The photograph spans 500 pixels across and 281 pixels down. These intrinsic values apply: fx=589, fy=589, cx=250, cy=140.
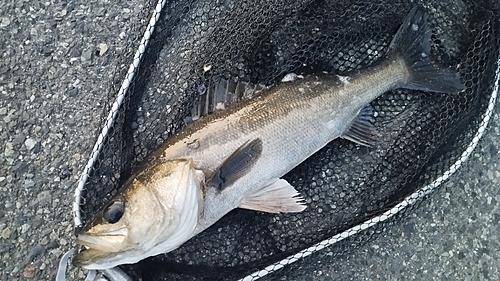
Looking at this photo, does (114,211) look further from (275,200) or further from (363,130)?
(363,130)

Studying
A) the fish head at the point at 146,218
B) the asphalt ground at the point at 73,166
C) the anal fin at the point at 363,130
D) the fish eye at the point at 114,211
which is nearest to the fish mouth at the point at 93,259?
the fish head at the point at 146,218

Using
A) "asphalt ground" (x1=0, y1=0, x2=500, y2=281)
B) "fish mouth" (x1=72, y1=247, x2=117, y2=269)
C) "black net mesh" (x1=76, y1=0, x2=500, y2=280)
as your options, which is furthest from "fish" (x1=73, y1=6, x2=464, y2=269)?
"asphalt ground" (x1=0, y1=0, x2=500, y2=281)

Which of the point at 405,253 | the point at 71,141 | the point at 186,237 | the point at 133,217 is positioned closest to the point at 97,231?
the point at 133,217

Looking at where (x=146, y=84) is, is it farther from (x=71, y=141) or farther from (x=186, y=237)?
(x=186, y=237)

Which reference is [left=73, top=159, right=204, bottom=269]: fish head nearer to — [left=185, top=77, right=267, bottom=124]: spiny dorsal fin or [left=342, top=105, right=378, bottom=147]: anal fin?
[left=185, top=77, right=267, bottom=124]: spiny dorsal fin

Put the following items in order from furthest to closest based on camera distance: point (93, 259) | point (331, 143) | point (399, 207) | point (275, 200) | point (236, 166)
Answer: point (331, 143), point (399, 207), point (275, 200), point (236, 166), point (93, 259)

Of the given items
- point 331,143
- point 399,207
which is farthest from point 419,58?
point 399,207
